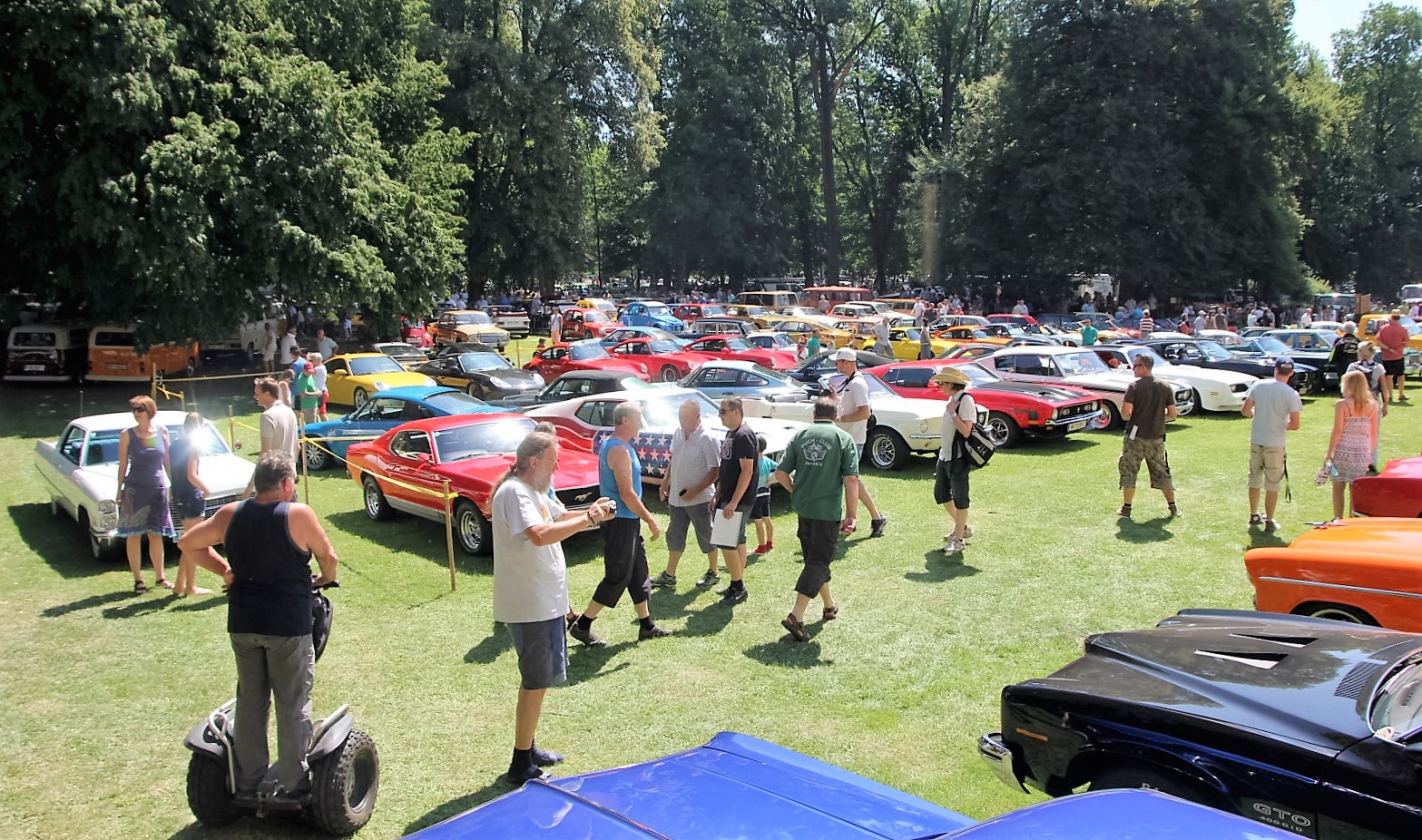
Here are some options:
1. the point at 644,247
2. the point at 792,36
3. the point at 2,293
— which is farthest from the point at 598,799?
the point at 644,247

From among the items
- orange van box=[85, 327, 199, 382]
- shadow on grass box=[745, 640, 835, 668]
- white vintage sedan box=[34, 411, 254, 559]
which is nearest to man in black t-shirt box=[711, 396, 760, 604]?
shadow on grass box=[745, 640, 835, 668]

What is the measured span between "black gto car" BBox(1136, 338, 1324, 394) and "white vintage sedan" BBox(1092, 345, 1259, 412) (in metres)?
1.39

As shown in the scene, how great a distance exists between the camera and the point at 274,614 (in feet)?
14.2

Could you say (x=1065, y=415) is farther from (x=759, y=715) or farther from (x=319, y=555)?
(x=319, y=555)

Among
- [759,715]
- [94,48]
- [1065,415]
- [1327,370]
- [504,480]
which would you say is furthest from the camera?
[1327,370]

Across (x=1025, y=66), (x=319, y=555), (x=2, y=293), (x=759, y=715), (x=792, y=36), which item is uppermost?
(x=792, y=36)

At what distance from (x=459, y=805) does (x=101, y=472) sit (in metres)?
7.58

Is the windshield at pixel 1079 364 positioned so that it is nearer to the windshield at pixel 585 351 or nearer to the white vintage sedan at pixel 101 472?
the windshield at pixel 585 351

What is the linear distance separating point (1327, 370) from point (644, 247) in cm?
4991

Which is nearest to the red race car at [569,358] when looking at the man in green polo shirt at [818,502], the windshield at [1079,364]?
the windshield at [1079,364]

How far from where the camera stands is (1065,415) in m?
15.2

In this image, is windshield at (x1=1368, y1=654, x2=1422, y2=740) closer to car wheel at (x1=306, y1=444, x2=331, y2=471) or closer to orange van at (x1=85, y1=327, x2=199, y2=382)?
car wheel at (x1=306, y1=444, x2=331, y2=471)

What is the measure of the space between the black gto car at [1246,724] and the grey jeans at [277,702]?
3156mm

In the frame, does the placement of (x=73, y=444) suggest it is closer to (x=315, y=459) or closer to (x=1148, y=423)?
(x=315, y=459)
